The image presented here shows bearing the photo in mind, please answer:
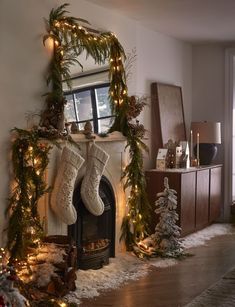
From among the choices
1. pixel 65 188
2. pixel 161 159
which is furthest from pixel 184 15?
pixel 65 188

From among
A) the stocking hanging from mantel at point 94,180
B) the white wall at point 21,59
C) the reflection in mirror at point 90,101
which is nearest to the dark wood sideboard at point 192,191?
the reflection in mirror at point 90,101

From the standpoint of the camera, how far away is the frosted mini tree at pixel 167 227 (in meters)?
5.16

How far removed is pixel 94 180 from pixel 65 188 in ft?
1.33

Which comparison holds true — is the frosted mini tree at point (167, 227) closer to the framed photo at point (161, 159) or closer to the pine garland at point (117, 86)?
the pine garland at point (117, 86)

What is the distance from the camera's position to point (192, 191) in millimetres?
5953

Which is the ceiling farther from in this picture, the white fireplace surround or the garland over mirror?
the white fireplace surround

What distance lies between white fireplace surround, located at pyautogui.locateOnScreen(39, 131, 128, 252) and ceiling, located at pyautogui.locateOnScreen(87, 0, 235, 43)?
1.30 meters

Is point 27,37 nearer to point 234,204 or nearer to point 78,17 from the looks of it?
point 78,17

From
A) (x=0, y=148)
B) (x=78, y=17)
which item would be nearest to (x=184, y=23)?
(x=78, y=17)

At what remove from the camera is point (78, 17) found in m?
4.69

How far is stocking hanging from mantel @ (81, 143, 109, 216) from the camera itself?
4535 millimetres

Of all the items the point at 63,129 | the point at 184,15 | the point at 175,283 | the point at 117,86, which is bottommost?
the point at 175,283

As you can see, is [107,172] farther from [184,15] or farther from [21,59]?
[184,15]

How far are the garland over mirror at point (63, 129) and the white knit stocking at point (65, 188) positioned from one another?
0.58 ft
